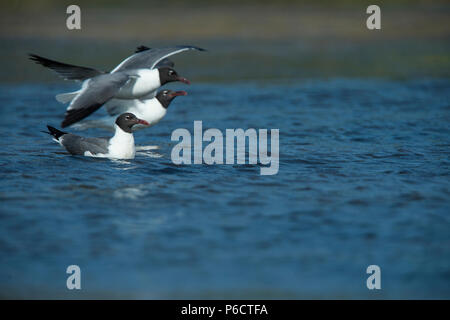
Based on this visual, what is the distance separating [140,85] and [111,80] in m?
0.91

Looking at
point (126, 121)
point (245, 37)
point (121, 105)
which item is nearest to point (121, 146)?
point (126, 121)

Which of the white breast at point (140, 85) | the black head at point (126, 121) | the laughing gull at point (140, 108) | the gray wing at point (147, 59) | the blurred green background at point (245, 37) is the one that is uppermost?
the blurred green background at point (245, 37)

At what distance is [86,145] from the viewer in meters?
10.1

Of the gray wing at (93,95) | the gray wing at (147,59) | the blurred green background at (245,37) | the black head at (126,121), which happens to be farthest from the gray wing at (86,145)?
the blurred green background at (245,37)

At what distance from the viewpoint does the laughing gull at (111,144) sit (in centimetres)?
1006

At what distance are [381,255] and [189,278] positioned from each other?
1.73 meters

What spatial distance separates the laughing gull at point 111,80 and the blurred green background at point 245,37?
688 cm

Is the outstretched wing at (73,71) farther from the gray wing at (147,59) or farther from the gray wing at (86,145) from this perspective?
the gray wing at (86,145)

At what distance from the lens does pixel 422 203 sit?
791 cm

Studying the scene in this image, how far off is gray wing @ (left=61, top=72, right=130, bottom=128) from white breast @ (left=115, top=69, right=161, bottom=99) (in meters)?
0.52

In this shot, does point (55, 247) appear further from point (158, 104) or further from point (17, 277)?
point (158, 104)

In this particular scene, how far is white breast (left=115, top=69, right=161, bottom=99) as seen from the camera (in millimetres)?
10617

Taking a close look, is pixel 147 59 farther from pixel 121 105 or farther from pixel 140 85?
pixel 121 105
